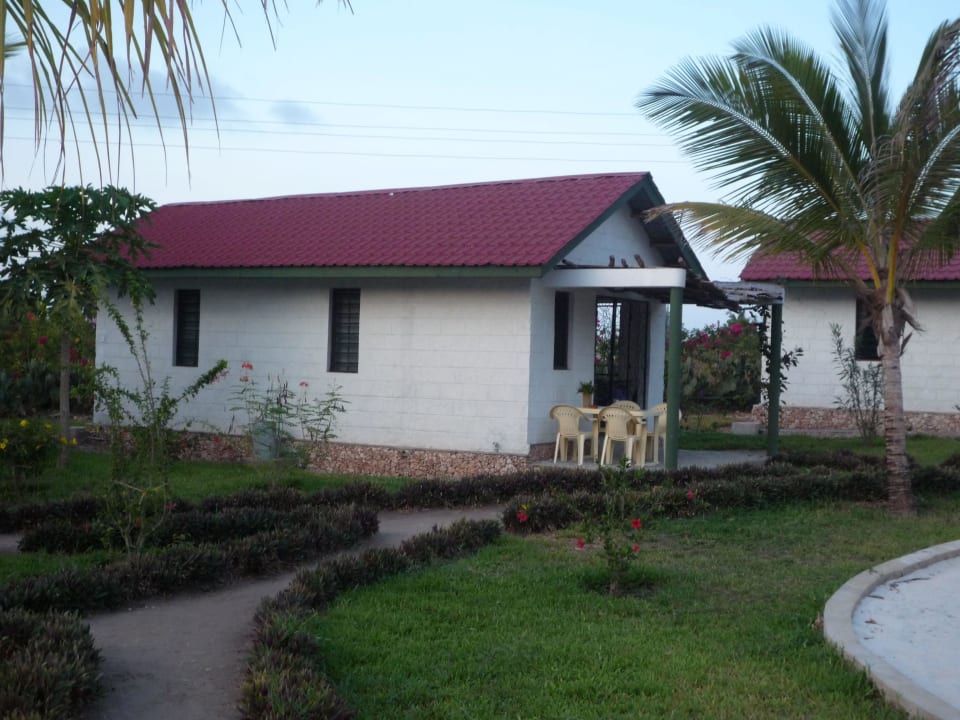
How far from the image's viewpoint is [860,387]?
19672 mm

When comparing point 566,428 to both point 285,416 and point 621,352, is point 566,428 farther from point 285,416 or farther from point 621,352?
point 285,416

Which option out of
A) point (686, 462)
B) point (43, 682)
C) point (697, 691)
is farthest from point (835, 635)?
point (686, 462)

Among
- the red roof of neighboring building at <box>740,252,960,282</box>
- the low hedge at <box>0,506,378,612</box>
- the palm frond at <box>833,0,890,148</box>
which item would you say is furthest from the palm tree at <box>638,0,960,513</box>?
the red roof of neighboring building at <box>740,252,960,282</box>

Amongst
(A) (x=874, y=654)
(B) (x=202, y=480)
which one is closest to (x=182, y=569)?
(A) (x=874, y=654)

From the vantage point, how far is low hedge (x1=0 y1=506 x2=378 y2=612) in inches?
→ 263

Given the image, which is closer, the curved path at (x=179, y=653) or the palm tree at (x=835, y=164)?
the curved path at (x=179, y=653)

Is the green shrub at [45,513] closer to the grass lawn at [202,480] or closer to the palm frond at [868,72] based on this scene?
the grass lawn at [202,480]

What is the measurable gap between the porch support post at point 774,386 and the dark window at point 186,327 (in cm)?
931

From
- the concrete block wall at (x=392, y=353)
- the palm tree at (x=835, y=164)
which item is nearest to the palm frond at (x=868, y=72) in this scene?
the palm tree at (x=835, y=164)

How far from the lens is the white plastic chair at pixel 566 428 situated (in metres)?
14.0

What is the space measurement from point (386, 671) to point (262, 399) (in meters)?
10.8

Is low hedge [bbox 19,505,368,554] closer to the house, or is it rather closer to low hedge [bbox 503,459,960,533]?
low hedge [bbox 503,459,960,533]

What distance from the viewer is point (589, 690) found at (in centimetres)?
550

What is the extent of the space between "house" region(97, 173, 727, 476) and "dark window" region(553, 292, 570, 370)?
0.02m
